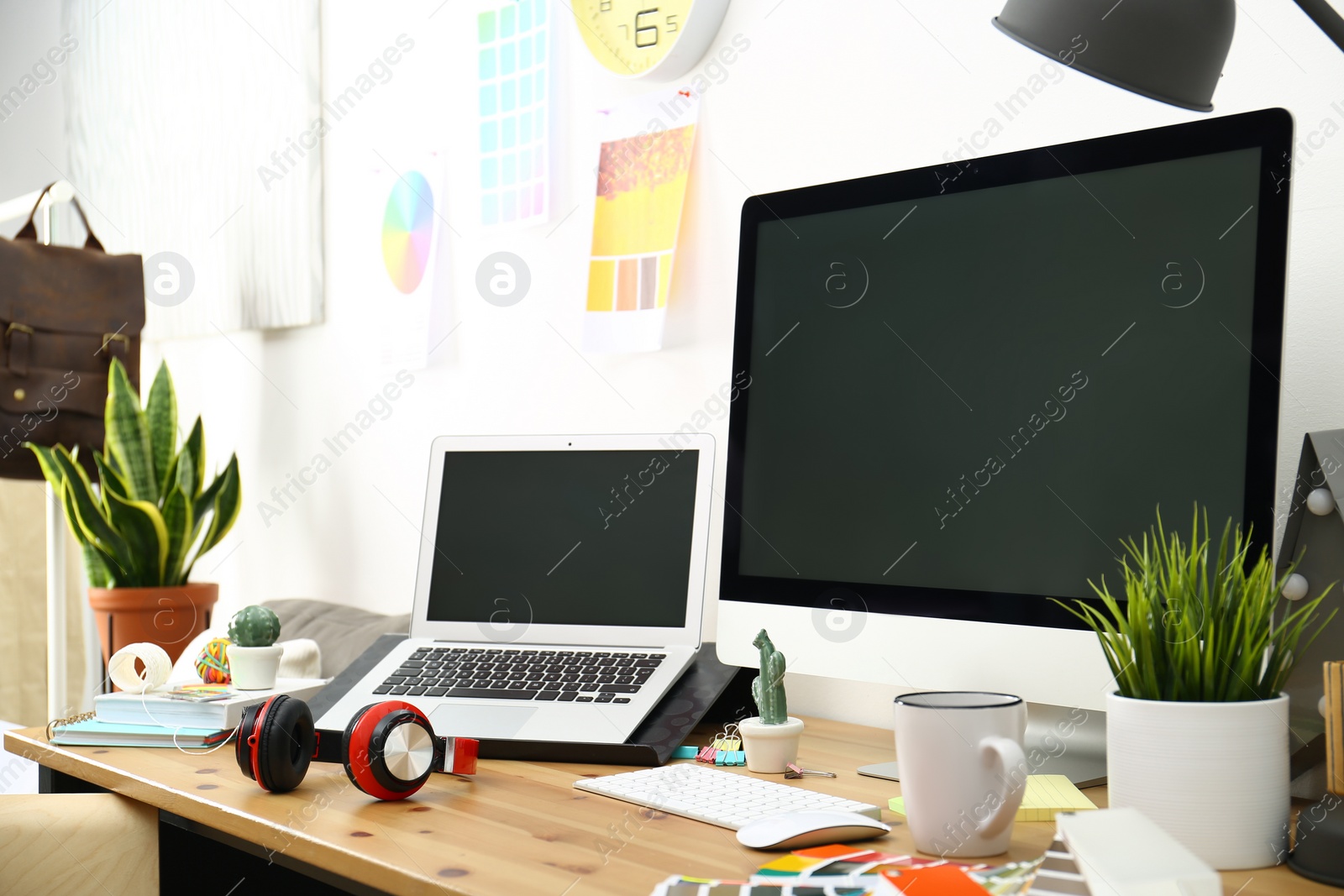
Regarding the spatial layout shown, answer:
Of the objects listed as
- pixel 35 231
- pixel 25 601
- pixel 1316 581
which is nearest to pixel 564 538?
pixel 1316 581

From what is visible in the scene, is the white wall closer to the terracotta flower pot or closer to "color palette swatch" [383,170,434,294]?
"color palette swatch" [383,170,434,294]

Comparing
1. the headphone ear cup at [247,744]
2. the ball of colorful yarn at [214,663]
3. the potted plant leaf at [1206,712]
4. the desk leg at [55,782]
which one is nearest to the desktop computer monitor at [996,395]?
the potted plant leaf at [1206,712]

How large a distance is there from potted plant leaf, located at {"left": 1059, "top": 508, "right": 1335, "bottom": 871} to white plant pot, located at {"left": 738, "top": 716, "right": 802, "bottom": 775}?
34 cm

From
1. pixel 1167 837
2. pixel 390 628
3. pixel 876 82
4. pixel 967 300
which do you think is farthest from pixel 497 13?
pixel 1167 837

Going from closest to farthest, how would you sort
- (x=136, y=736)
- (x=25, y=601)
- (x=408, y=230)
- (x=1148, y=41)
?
(x=1148, y=41), (x=136, y=736), (x=408, y=230), (x=25, y=601)

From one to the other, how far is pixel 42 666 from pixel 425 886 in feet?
8.19

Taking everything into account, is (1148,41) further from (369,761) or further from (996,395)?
(369,761)

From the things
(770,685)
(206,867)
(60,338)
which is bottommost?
(206,867)

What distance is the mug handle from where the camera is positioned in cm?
69

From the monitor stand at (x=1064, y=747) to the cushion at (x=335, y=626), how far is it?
2.65 ft

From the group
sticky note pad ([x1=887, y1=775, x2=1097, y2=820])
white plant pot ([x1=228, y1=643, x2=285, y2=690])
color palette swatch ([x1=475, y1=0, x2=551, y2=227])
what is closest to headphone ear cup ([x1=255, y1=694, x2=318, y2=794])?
white plant pot ([x1=228, y1=643, x2=285, y2=690])

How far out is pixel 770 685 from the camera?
39.1 inches

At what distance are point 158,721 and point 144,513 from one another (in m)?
0.84

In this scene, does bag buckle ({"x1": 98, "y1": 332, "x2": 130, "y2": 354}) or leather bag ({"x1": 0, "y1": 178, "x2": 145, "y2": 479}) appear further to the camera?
bag buckle ({"x1": 98, "y1": 332, "x2": 130, "y2": 354})
